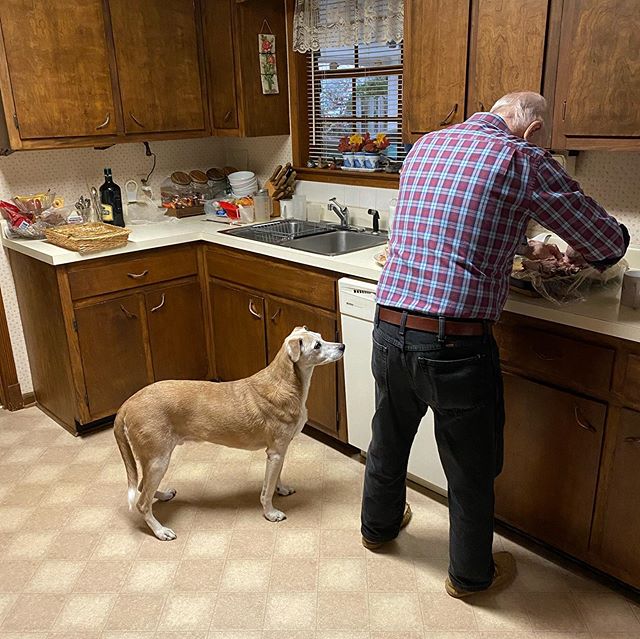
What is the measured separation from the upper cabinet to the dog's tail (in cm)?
179

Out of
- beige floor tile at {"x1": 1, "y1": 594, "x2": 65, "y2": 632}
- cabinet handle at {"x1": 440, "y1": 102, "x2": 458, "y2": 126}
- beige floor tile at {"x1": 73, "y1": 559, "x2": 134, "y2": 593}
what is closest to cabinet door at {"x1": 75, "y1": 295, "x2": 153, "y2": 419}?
beige floor tile at {"x1": 73, "y1": 559, "x2": 134, "y2": 593}

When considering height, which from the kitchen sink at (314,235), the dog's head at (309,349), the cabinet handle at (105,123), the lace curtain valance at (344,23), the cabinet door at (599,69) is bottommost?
the dog's head at (309,349)

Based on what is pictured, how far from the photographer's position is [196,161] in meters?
3.83

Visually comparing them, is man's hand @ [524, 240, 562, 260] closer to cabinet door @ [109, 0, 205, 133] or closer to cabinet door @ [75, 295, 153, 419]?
cabinet door @ [75, 295, 153, 419]

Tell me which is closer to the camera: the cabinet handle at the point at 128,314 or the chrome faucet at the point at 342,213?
the cabinet handle at the point at 128,314

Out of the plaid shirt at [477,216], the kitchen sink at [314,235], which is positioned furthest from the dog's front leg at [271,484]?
the kitchen sink at [314,235]

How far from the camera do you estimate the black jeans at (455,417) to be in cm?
175

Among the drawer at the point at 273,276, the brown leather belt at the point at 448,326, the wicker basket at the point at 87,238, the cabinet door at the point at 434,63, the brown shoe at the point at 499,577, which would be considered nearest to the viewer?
the brown leather belt at the point at 448,326

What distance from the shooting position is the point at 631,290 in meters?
1.84

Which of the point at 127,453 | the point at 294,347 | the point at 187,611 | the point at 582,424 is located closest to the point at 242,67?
the point at 294,347

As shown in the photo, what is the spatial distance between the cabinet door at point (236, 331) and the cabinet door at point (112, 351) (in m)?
0.39

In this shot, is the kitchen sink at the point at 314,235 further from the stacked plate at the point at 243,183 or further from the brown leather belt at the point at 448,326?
the brown leather belt at the point at 448,326

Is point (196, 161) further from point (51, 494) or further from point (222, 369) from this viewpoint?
point (51, 494)

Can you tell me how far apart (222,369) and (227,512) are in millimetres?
1047
